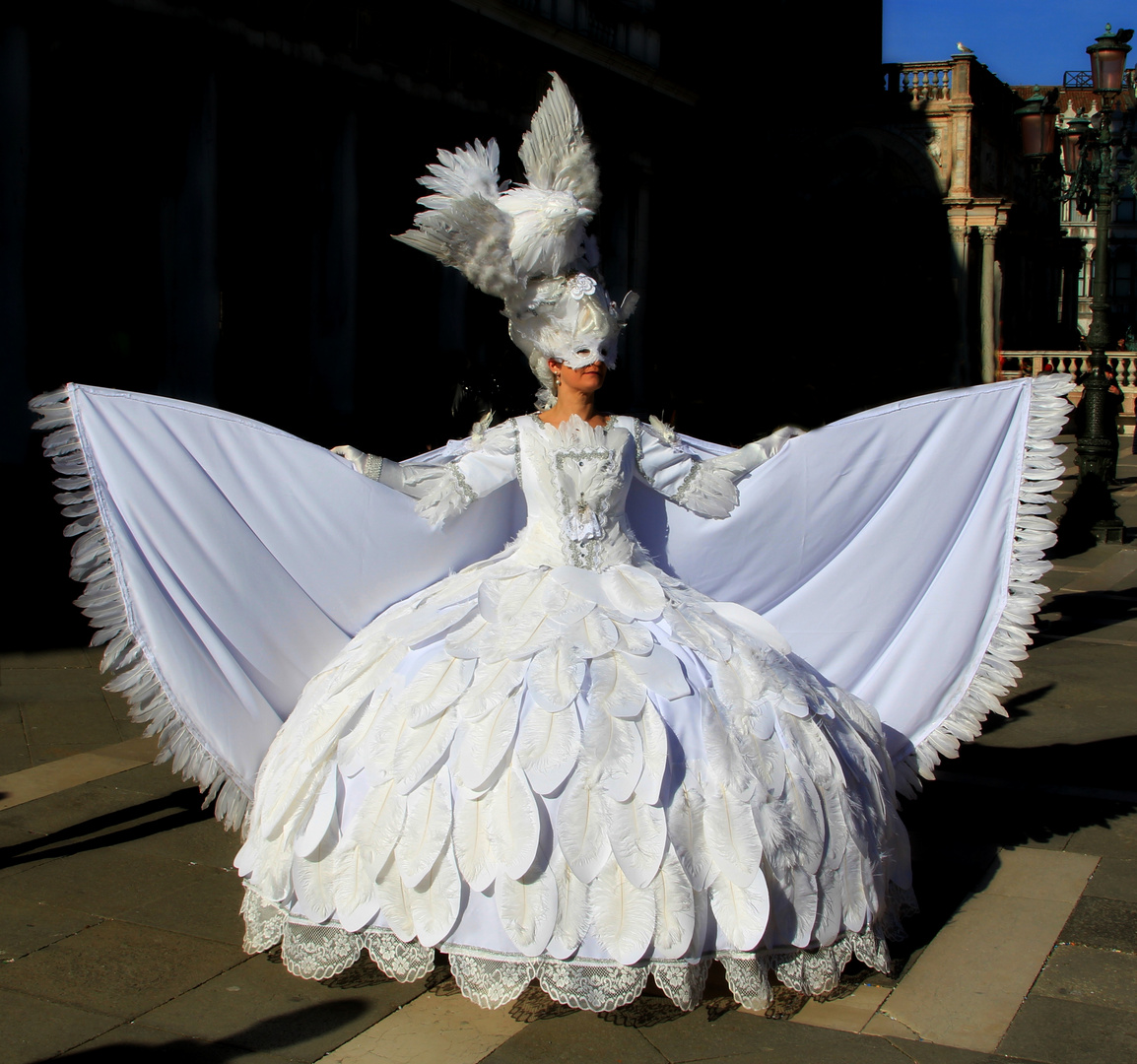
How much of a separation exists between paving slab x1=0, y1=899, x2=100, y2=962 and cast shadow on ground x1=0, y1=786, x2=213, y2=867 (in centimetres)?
48

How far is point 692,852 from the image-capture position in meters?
3.30

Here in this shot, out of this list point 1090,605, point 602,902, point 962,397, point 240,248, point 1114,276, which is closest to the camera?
point 602,902

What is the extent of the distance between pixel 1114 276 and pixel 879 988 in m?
Result: 61.0

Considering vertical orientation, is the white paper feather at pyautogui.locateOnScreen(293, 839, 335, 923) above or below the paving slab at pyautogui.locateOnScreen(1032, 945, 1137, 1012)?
above

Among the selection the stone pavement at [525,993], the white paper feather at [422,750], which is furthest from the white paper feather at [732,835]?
the white paper feather at [422,750]

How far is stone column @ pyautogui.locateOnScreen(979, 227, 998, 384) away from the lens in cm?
3338

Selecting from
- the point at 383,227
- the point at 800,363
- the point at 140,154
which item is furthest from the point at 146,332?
the point at 800,363

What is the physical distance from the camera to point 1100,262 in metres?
14.8

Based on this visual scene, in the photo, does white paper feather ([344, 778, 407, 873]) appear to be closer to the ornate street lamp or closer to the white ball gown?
the white ball gown

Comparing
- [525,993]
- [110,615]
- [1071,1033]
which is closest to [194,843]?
[110,615]

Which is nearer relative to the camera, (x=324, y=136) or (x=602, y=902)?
(x=602, y=902)

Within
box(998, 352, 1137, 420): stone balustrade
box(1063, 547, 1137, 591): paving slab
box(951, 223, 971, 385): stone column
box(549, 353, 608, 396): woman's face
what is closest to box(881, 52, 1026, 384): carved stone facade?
box(951, 223, 971, 385): stone column

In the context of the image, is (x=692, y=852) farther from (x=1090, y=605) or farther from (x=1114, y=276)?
(x=1114, y=276)

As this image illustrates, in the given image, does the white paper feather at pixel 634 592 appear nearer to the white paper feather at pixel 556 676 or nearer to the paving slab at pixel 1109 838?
the white paper feather at pixel 556 676
